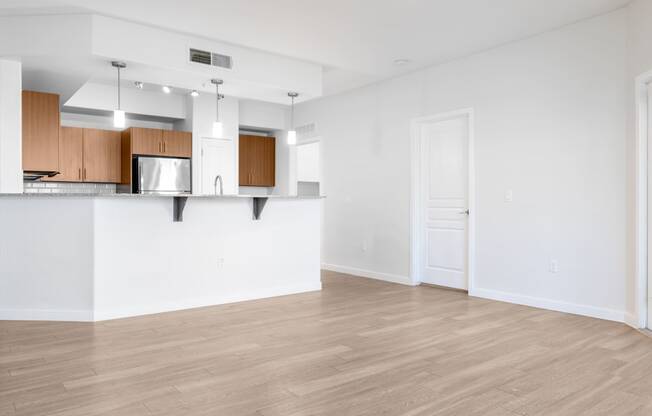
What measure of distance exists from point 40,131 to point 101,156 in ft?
5.55

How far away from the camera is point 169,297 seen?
4523 mm

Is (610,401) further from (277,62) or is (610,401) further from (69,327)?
(277,62)

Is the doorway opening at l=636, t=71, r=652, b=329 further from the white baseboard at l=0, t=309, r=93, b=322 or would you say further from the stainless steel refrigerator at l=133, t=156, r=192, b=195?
the stainless steel refrigerator at l=133, t=156, r=192, b=195

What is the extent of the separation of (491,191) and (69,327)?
4242 millimetres

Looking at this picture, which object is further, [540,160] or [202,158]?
[202,158]

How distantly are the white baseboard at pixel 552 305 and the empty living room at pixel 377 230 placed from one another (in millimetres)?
19

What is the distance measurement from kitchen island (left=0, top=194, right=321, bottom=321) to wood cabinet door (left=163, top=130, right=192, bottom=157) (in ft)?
8.60

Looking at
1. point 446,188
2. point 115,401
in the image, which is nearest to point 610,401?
point 115,401

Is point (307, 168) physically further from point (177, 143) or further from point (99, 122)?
point (99, 122)

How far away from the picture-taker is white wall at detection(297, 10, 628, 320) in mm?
4215

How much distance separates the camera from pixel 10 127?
458cm

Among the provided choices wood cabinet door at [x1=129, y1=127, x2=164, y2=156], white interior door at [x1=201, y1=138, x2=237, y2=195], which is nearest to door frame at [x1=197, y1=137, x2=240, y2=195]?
white interior door at [x1=201, y1=138, x2=237, y2=195]

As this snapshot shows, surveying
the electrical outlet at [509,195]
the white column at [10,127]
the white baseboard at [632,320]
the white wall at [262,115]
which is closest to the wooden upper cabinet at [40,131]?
the white column at [10,127]

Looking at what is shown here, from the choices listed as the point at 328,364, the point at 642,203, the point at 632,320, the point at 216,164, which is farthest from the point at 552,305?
the point at 216,164
